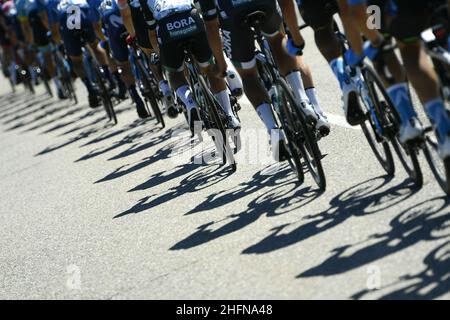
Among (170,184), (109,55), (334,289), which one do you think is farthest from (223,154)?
(109,55)

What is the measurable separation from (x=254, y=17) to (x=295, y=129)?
983 mm

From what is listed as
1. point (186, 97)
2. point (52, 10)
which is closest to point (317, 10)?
point (186, 97)

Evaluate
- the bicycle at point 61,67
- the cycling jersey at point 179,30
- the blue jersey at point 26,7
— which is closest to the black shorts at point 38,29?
the blue jersey at point 26,7

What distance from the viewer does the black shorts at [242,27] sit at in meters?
8.50

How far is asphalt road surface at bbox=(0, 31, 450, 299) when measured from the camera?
20.4 feet

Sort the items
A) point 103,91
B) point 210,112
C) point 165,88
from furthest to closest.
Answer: point 103,91 < point 165,88 < point 210,112

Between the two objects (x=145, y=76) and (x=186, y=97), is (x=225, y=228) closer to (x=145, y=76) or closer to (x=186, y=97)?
(x=186, y=97)

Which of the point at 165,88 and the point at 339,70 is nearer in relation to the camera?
the point at 339,70

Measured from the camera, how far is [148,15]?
10.4 metres

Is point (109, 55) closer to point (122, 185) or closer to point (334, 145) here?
point (122, 185)

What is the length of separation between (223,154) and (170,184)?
0.59 m

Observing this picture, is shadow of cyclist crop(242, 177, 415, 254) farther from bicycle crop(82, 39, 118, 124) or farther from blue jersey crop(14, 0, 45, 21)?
blue jersey crop(14, 0, 45, 21)

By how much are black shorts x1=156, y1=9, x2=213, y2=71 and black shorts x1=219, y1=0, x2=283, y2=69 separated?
98 cm
